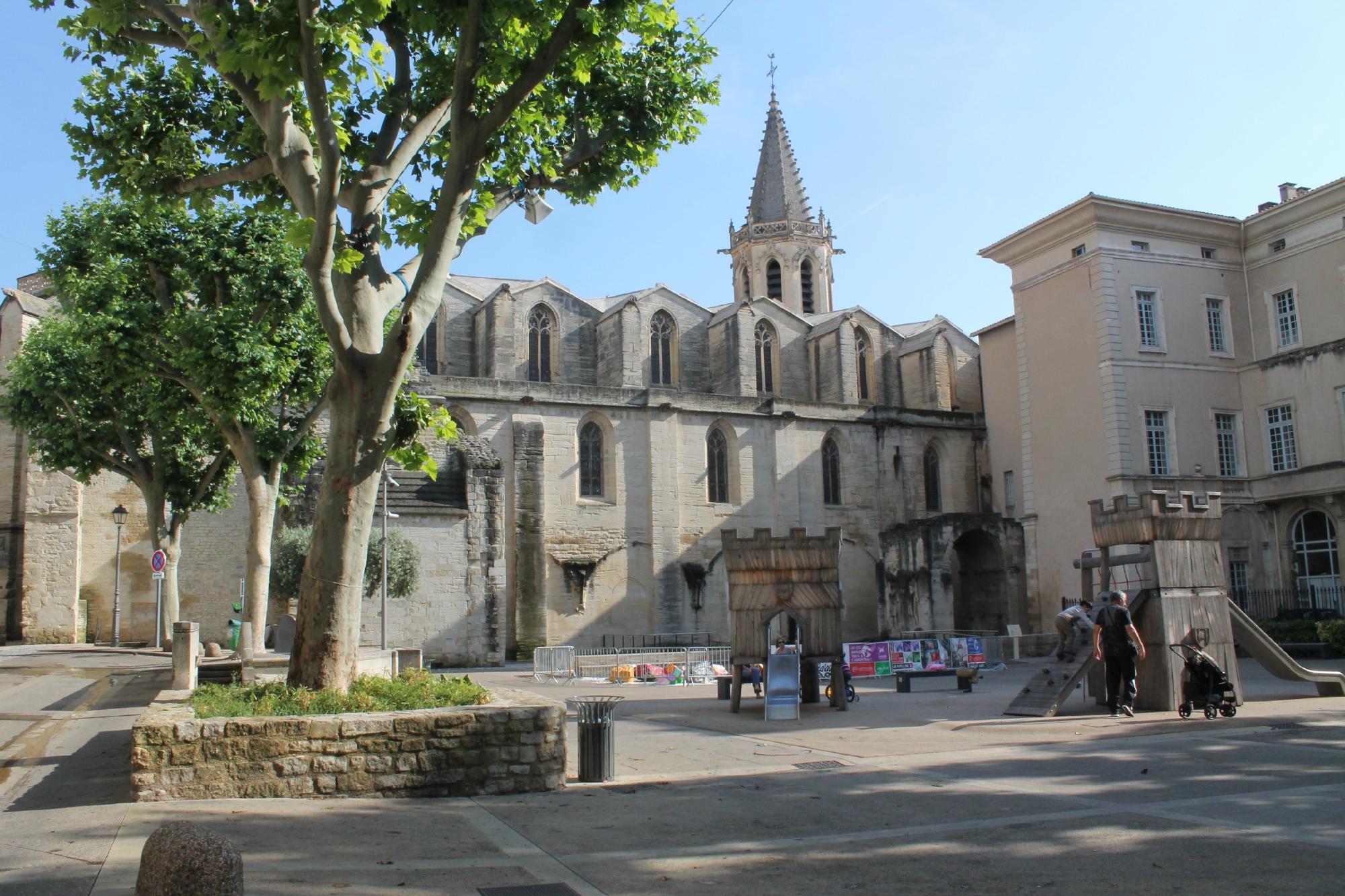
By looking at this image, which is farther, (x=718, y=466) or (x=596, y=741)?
(x=718, y=466)

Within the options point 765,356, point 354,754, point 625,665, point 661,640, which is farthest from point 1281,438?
point 354,754

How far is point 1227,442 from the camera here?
31062mm

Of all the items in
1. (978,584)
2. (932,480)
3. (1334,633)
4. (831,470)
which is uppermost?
(831,470)

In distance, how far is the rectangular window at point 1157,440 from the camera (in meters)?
30.0

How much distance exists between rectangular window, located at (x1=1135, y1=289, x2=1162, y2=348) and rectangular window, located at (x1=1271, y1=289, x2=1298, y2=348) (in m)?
3.40

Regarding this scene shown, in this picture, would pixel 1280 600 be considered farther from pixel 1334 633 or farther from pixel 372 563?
pixel 372 563

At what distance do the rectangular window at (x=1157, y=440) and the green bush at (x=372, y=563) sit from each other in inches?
782

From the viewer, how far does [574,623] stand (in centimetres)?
3488

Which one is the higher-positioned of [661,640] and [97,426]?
[97,426]

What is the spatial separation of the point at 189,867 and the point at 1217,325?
32847 mm

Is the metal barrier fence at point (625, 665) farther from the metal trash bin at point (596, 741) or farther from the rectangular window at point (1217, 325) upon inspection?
the rectangular window at point (1217, 325)

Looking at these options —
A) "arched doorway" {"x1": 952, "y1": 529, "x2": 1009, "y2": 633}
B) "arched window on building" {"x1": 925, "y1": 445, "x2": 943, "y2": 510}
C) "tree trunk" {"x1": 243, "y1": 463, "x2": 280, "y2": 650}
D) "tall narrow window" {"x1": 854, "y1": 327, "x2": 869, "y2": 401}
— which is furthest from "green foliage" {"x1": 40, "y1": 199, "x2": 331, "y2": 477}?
"tall narrow window" {"x1": 854, "y1": 327, "x2": 869, "y2": 401}

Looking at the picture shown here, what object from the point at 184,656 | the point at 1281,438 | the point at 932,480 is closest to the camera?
the point at 184,656

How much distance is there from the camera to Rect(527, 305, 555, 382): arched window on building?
135ft
